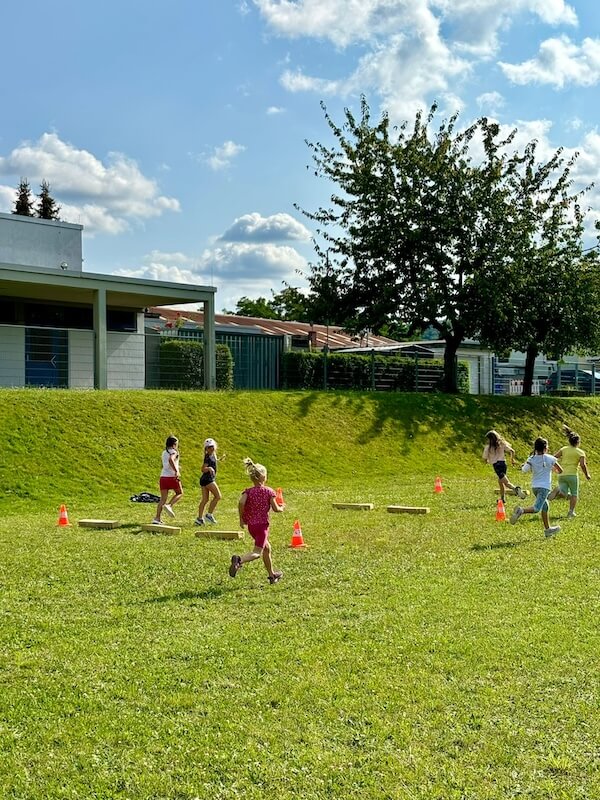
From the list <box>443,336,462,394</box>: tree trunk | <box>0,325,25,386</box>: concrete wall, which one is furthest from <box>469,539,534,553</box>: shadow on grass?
<box>443,336,462,394</box>: tree trunk

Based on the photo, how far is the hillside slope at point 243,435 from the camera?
20.0 meters

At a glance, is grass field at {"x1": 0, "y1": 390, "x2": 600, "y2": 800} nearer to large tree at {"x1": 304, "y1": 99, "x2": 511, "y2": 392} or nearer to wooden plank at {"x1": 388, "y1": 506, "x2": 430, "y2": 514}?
wooden plank at {"x1": 388, "y1": 506, "x2": 430, "y2": 514}

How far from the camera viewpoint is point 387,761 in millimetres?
5086

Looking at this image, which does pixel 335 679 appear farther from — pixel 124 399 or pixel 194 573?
pixel 124 399

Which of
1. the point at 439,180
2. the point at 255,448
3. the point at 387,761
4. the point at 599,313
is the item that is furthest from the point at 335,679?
the point at 599,313

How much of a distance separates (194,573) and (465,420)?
69.1 ft

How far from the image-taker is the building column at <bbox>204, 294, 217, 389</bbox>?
28531 mm

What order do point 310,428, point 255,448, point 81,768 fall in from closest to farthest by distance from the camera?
point 81,768 → point 255,448 → point 310,428

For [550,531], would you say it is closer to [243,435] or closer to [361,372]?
[243,435]

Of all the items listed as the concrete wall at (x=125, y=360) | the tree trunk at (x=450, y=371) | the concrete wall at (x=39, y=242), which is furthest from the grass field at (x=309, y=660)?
the tree trunk at (x=450, y=371)

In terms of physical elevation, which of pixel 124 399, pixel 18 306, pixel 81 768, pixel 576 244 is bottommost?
pixel 81 768

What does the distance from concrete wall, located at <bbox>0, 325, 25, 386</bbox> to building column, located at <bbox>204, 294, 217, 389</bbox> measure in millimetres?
5723

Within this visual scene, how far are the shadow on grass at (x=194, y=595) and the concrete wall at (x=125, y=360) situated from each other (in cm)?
2033

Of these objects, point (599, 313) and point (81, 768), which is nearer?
point (81, 768)
